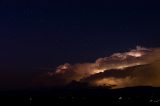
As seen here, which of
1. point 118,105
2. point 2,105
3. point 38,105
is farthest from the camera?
point 118,105

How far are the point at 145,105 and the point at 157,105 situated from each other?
573 cm

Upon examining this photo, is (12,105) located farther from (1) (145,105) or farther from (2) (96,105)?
(1) (145,105)

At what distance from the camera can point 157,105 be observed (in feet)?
622

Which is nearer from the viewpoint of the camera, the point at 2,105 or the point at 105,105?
the point at 2,105

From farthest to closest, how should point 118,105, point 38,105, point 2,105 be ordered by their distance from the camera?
1. point 118,105
2. point 38,105
3. point 2,105

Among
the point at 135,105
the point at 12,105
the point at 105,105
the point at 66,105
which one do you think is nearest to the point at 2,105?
the point at 12,105

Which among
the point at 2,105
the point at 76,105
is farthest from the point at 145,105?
the point at 2,105

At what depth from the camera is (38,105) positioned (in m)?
182

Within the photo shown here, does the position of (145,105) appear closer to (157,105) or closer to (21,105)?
(157,105)

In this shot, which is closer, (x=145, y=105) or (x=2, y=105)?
(x=2, y=105)

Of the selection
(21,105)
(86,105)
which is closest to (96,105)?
(86,105)

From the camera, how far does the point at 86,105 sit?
617 feet

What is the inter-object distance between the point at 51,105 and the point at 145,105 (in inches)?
1694

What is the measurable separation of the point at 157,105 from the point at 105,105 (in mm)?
23316
